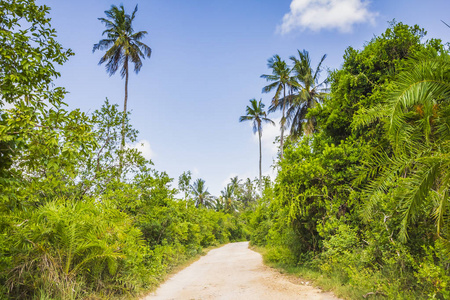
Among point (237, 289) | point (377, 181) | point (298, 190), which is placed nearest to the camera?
point (377, 181)

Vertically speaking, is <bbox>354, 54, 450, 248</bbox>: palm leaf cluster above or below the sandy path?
above

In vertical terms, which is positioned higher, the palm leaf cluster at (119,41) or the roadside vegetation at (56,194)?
the palm leaf cluster at (119,41)

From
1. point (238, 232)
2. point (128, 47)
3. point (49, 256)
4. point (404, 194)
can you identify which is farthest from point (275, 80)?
point (238, 232)

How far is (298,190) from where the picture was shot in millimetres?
9773

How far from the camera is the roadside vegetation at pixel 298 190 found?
3725 millimetres

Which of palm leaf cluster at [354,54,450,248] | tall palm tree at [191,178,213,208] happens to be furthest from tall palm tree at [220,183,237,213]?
palm leaf cluster at [354,54,450,248]

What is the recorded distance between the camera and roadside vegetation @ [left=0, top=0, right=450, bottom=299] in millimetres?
3725

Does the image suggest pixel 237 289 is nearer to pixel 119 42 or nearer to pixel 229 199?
pixel 119 42

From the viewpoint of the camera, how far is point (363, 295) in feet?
19.4

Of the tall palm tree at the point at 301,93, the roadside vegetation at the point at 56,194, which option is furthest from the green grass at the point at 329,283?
the tall palm tree at the point at 301,93

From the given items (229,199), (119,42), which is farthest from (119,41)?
(229,199)

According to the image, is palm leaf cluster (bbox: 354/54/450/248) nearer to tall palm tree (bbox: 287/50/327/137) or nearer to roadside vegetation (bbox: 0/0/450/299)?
roadside vegetation (bbox: 0/0/450/299)

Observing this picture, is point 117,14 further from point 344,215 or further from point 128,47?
point 344,215

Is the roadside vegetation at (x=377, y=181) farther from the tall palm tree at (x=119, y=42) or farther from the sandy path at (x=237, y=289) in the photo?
the tall palm tree at (x=119, y=42)
